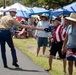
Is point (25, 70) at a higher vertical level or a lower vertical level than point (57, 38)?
lower

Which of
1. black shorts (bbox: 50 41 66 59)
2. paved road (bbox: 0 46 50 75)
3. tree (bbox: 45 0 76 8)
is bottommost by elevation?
tree (bbox: 45 0 76 8)

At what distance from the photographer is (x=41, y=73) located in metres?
10.1

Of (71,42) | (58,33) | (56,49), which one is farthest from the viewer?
(58,33)

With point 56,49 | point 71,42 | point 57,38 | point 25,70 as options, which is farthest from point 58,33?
point 71,42

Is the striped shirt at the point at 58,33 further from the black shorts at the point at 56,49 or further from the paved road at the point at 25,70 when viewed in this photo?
the paved road at the point at 25,70

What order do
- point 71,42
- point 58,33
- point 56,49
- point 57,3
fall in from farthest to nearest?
point 57,3, point 58,33, point 56,49, point 71,42

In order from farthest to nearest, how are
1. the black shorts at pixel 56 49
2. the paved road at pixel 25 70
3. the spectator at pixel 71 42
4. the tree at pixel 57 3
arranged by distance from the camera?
the tree at pixel 57 3, the black shorts at pixel 56 49, the paved road at pixel 25 70, the spectator at pixel 71 42

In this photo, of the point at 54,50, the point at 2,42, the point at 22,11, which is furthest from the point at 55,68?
the point at 22,11

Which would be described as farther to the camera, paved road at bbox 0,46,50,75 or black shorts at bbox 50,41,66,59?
black shorts at bbox 50,41,66,59

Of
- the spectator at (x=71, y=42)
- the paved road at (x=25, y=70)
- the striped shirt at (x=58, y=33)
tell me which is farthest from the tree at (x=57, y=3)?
the spectator at (x=71, y=42)

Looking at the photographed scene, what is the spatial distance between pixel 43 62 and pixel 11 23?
2484 millimetres

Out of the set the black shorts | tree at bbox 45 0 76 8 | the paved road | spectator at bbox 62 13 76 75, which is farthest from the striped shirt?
tree at bbox 45 0 76 8

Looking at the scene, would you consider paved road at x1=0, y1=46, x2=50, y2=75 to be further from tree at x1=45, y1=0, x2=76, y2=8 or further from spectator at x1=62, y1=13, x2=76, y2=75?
tree at x1=45, y1=0, x2=76, y2=8

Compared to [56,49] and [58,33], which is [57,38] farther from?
[56,49]
